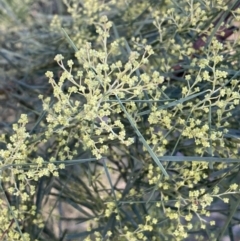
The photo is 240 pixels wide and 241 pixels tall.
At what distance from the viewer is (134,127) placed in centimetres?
38

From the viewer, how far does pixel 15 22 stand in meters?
0.88

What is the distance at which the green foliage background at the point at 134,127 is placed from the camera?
1.30ft

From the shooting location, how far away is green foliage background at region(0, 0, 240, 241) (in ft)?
1.30

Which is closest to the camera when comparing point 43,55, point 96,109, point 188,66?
point 96,109

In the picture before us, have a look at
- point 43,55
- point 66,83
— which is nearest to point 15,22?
point 43,55

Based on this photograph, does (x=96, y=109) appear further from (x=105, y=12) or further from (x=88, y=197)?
(x=105, y=12)

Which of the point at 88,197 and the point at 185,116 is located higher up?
the point at 185,116

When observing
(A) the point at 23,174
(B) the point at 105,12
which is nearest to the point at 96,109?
(A) the point at 23,174

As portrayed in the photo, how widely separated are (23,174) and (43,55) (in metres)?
0.42

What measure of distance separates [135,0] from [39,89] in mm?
216

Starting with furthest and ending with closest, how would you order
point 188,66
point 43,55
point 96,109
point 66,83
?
1. point 43,55
2. point 66,83
3. point 188,66
4. point 96,109

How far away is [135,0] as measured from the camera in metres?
0.71

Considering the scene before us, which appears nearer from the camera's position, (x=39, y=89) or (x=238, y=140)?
(x=238, y=140)

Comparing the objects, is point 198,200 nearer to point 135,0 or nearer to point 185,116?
point 185,116
